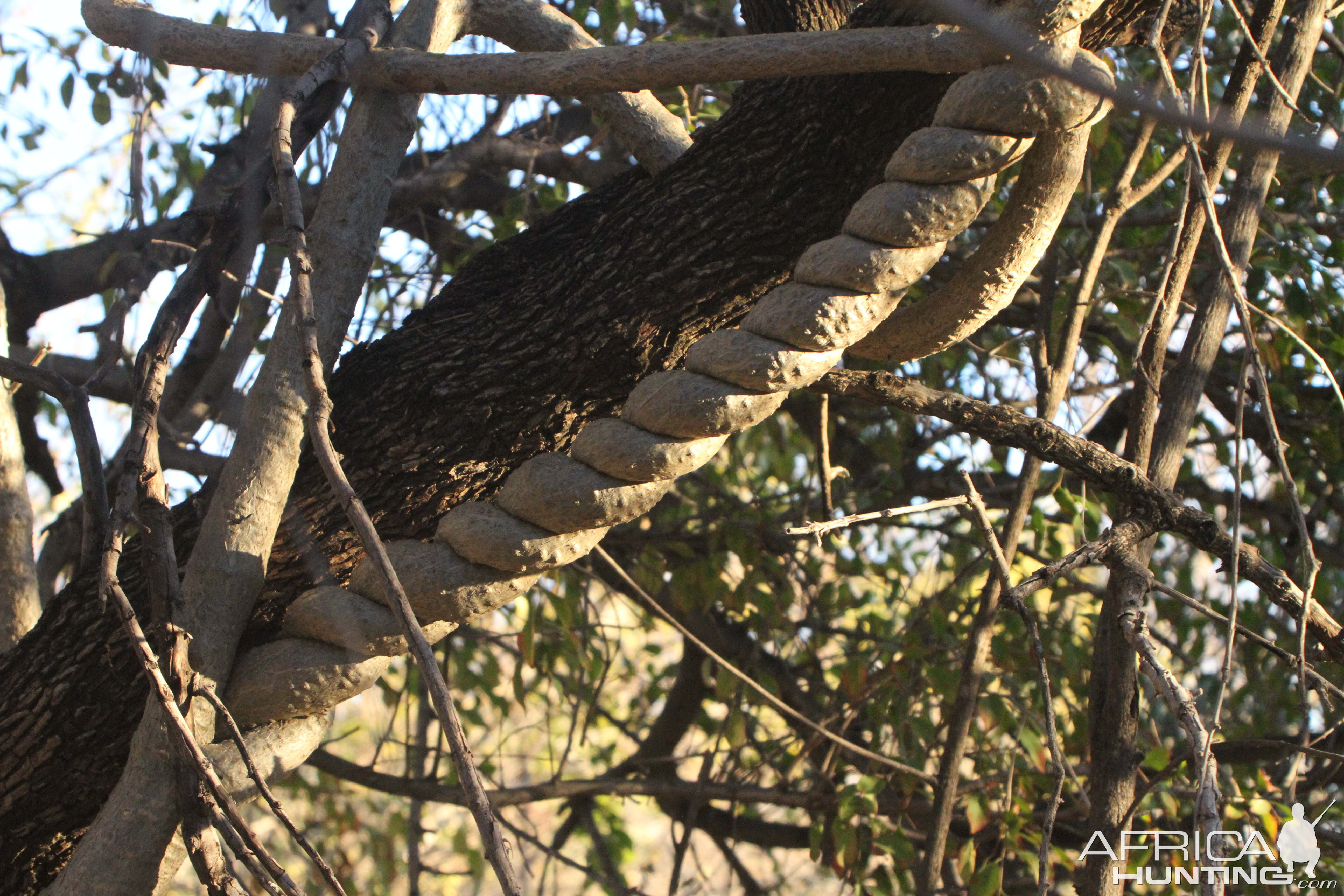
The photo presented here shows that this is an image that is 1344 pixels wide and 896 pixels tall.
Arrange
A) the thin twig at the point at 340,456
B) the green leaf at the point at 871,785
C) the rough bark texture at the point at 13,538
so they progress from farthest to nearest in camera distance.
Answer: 1. the green leaf at the point at 871,785
2. the rough bark texture at the point at 13,538
3. the thin twig at the point at 340,456

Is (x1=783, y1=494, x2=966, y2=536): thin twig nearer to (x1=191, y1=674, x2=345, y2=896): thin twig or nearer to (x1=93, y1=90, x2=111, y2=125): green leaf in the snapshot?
(x1=191, y1=674, x2=345, y2=896): thin twig

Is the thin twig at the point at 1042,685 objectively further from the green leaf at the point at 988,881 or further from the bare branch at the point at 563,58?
the green leaf at the point at 988,881

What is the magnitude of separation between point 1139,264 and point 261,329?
1854 mm

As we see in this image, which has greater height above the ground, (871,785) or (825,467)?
(825,467)

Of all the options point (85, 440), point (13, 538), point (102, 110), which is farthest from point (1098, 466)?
point (102, 110)

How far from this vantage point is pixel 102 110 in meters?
2.28

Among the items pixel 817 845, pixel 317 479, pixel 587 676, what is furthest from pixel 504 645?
pixel 317 479

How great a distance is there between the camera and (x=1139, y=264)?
2.38 m

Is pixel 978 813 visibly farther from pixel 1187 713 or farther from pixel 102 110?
pixel 102 110

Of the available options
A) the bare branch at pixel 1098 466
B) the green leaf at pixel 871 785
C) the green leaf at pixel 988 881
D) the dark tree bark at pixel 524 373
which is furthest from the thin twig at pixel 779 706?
the bare branch at pixel 1098 466

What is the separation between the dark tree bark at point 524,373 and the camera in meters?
1.17

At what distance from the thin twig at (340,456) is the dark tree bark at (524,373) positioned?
0.27 ft

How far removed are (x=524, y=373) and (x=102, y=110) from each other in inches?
63.9

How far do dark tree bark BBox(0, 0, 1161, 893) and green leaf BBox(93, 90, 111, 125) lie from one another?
1.43m
